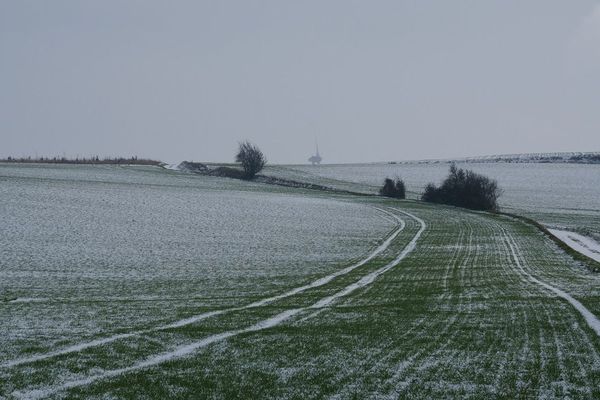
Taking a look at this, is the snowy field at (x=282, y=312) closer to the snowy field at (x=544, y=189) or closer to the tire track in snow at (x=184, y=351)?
the tire track in snow at (x=184, y=351)

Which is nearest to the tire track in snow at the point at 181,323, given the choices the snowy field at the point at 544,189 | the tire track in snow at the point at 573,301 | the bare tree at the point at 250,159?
the tire track in snow at the point at 573,301

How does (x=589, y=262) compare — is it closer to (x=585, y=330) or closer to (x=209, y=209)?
(x=585, y=330)

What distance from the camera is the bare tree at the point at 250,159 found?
386 ft

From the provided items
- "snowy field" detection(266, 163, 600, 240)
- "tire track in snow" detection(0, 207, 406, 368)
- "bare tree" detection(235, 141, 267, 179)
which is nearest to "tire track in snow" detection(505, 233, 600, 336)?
"tire track in snow" detection(0, 207, 406, 368)

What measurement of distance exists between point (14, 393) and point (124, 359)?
8.46 ft

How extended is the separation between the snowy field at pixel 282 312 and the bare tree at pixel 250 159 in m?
68.2

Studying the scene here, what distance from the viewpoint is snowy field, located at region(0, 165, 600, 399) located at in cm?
1142

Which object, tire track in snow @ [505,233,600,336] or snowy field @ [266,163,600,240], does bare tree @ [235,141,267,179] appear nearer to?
snowy field @ [266,163,600,240]

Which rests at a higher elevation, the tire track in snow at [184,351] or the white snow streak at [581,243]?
the tire track in snow at [184,351]

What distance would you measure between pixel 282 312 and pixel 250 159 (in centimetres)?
9987

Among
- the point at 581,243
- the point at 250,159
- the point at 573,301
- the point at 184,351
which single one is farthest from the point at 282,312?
the point at 250,159

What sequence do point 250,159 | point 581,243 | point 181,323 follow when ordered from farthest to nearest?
point 250,159
point 581,243
point 181,323

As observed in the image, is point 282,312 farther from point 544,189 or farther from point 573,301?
point 544,189

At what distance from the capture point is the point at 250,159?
118 meters
